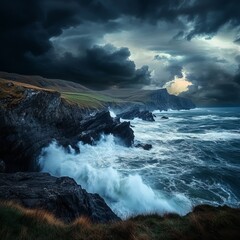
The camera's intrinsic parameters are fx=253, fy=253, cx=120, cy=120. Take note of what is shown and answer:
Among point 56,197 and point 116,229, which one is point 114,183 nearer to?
point 56,197

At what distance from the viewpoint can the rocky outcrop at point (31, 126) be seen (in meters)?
33.1

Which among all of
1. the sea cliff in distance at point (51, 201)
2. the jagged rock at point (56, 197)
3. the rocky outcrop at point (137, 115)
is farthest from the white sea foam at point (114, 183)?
the rocky outcrop at point (137, 115)

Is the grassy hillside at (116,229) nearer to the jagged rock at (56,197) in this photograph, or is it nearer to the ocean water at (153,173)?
the jagged rock at (56,197)

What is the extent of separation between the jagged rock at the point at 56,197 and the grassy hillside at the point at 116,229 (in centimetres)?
583

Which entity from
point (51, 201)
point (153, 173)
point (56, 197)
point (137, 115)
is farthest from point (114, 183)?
point (137, 115)

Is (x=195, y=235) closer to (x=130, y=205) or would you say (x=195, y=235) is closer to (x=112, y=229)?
(x=112, y=229)

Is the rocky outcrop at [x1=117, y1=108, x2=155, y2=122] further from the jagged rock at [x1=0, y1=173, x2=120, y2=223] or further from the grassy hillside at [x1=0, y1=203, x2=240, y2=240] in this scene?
the grassy hillside at [x1=0, y1=203, x2=240, y2=240]

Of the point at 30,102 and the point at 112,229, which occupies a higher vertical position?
the point at 30,102

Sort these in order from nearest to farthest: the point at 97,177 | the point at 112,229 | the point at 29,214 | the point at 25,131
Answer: the point at 112,229 < the point at 29,214 < the point at 97,177 < the point at 25,131

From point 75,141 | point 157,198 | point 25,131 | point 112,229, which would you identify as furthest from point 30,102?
point 112,229

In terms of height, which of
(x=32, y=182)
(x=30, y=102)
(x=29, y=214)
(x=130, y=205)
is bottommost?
(x=130, y=205)

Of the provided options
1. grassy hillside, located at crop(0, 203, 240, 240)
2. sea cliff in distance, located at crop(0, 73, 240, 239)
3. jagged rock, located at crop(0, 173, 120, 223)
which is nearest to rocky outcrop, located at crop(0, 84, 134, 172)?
sea cliff in distance, located at crop(0, 73, 240, 239)

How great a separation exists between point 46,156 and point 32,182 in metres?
19.4

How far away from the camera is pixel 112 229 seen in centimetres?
972
